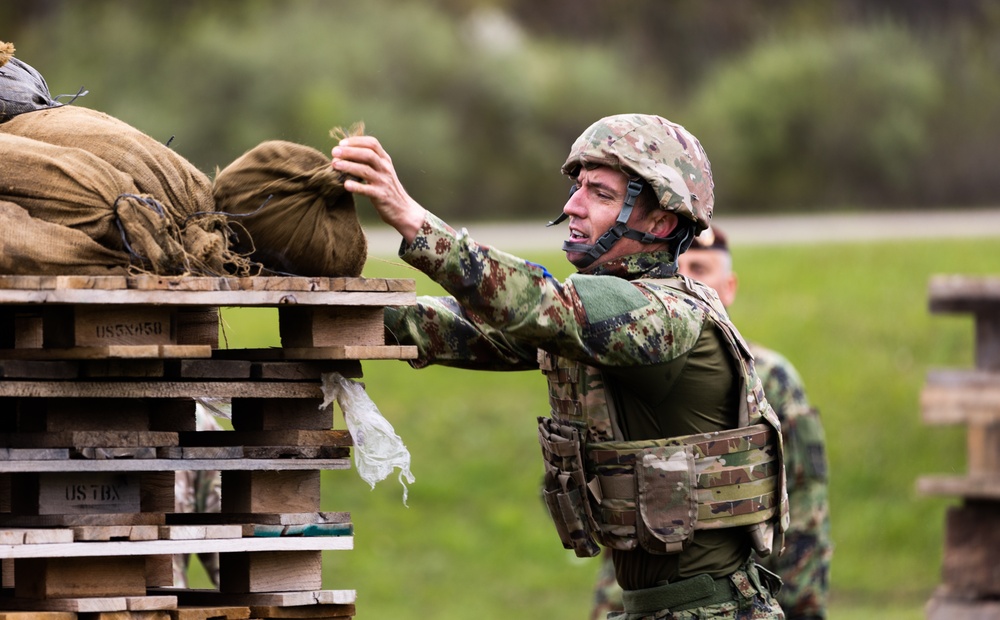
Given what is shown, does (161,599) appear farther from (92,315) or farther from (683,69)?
(683,69)

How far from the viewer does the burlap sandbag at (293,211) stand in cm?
486

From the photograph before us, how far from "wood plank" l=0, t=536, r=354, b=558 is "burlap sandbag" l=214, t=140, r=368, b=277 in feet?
2.47

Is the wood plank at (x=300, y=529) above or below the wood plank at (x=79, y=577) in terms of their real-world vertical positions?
above

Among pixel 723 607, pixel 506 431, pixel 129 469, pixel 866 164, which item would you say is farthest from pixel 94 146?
pixel 866 164

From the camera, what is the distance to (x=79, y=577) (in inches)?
179

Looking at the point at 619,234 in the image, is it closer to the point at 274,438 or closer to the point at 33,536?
the point at 274,438

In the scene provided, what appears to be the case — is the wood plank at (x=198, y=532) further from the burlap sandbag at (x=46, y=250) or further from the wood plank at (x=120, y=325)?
the burlap sandbag at (x=46, y=250)

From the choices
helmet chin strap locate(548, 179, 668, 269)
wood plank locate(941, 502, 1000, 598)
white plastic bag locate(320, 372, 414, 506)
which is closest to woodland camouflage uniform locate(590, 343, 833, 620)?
wood plank locate(941, 502, 1000, 598)

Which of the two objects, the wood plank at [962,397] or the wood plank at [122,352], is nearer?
the wood plank at [122,352]

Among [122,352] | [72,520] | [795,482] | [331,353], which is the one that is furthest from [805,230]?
[122,352]

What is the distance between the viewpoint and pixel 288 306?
4742 millimetres

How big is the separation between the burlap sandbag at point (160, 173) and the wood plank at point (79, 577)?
32.0 inches

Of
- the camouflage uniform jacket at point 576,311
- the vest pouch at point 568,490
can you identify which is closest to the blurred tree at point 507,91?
the vest pouch at point 568,490

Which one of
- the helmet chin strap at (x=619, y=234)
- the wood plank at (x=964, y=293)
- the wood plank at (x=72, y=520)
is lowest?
the wood plank at (x=72, y=520)
